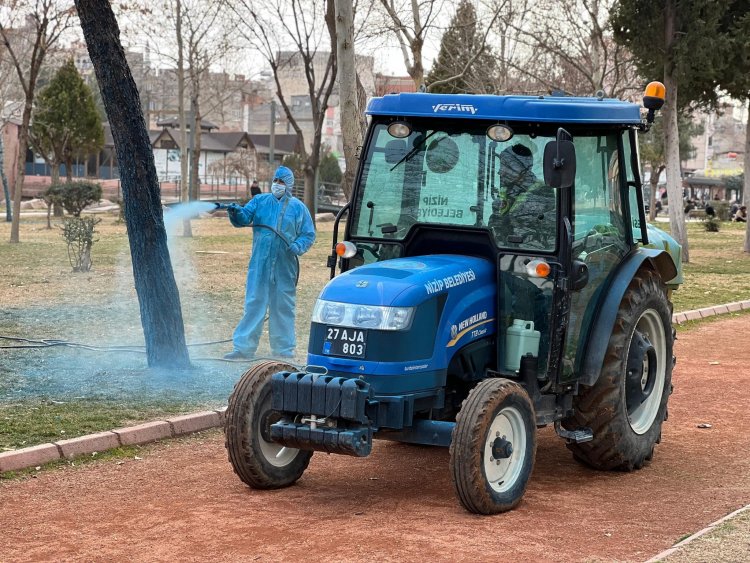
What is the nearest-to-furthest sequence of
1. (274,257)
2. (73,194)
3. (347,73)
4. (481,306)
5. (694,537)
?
(694,537), (481,306), (274,257), (347,73), (73,194)

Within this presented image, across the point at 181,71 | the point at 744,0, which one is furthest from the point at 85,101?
the point at 744,0

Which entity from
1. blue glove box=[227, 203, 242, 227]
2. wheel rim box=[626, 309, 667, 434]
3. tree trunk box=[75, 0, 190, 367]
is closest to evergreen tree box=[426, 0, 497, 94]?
blue glove box=[227, 203, 242, 227]

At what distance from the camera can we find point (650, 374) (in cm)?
793

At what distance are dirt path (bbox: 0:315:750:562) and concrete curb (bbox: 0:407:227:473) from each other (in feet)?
0.60

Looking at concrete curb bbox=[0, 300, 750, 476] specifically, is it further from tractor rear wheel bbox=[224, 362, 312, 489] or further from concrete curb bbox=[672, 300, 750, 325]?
concrete curb bbox=[672, 300, 750, 325]

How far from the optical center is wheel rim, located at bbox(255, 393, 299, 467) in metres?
6.59

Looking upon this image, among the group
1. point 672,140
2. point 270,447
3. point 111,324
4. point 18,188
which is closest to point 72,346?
A: point 111,324

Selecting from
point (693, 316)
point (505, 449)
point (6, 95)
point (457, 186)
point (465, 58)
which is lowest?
point (693, 316)

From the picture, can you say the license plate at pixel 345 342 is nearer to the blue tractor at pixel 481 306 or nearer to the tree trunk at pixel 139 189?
the blue tractor at pixel 481 306

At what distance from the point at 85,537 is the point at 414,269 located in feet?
7.52

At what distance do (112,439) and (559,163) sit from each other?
3701mm

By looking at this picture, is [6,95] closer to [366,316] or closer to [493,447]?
[366,316]

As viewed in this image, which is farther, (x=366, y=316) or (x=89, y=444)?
(x=89, y=444)

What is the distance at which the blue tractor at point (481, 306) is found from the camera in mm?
6176
